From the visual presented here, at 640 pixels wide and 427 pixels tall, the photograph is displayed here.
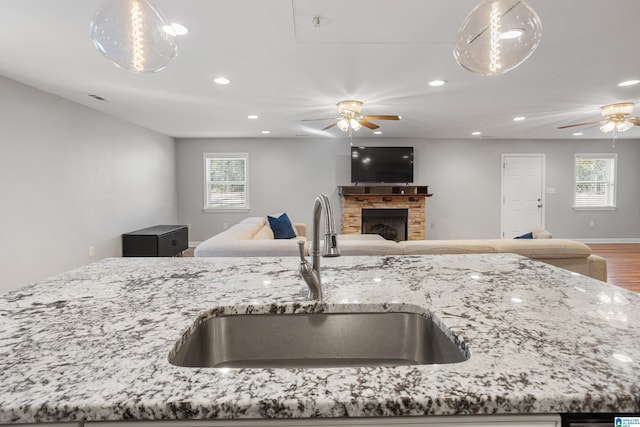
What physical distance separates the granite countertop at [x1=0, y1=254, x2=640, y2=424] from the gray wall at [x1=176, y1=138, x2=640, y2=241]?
607 cm

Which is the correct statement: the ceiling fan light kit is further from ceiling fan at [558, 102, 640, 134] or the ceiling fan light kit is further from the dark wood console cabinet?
the dark wood console cabinet

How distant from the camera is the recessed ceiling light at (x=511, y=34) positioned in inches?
51.3

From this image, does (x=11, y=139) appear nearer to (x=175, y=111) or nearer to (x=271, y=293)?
(x=175, y=111)

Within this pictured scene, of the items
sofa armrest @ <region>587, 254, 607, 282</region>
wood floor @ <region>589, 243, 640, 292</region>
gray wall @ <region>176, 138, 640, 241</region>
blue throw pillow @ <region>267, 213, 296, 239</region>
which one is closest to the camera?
sofa armrest @ <region>587, 254, 607, 282</region>

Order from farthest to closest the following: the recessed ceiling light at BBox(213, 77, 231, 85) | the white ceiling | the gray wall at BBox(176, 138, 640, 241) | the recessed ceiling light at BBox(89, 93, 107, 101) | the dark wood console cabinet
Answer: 1. the gray wall at BBox(176, 138, 640, 241)
2. the dark wood console cabinet
3. the recessed ceiling light at BBox(89, 93, 107, 101)
4. the recessed ceiling light at BBox(213, 77, 231, 85)
5. the white ceiling

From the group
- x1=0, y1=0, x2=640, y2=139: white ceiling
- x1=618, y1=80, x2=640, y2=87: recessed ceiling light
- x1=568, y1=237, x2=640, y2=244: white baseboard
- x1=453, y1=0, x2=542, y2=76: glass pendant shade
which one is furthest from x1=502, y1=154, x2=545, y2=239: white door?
x1=453, y1=0, x2=542, y2=76: glass pendant shade

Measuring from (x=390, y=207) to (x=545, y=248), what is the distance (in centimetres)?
408

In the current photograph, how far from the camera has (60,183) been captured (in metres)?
4.01

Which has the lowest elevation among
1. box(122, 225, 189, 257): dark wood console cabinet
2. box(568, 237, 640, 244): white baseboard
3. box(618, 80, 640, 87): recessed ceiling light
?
box(568, 237, 640, 244): white baseboard

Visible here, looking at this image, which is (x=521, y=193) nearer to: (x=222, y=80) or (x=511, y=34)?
(x=222, y=80)

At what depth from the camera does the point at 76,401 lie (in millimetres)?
525

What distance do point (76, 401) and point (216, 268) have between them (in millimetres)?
874

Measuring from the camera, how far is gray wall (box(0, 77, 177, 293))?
3.40 meters

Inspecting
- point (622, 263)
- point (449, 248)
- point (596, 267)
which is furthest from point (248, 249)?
point (622, 263)
